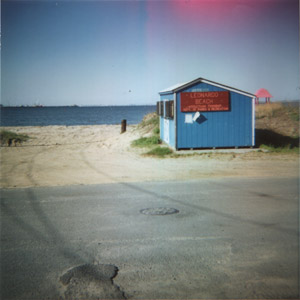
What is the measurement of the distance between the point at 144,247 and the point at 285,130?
58.9 feet

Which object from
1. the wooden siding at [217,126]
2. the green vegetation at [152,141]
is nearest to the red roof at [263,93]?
the green vegetation at [152,141]

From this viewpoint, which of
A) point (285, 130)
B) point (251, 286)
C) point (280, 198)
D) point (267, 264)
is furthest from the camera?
point (285, 130)

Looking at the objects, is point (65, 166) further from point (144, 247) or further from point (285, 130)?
point (285, 130)

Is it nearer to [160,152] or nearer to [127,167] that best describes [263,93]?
[160,152]

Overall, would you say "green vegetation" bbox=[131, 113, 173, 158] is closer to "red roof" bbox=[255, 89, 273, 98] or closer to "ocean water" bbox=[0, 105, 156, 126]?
"red roof" bbox=[255, 89, 273, 98]

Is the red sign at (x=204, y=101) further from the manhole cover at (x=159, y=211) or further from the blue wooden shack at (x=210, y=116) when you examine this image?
the manhole cover at (x=159, y=211)

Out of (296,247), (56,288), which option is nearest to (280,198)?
(296,247)

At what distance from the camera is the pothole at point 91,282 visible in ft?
11.6

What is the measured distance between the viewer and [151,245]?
15.7 feet

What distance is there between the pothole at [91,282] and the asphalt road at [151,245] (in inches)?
0.5

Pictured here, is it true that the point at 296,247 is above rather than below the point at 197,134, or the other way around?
below

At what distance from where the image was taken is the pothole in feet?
11.6

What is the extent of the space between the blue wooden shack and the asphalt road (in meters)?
7.34

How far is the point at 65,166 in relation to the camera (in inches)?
487
